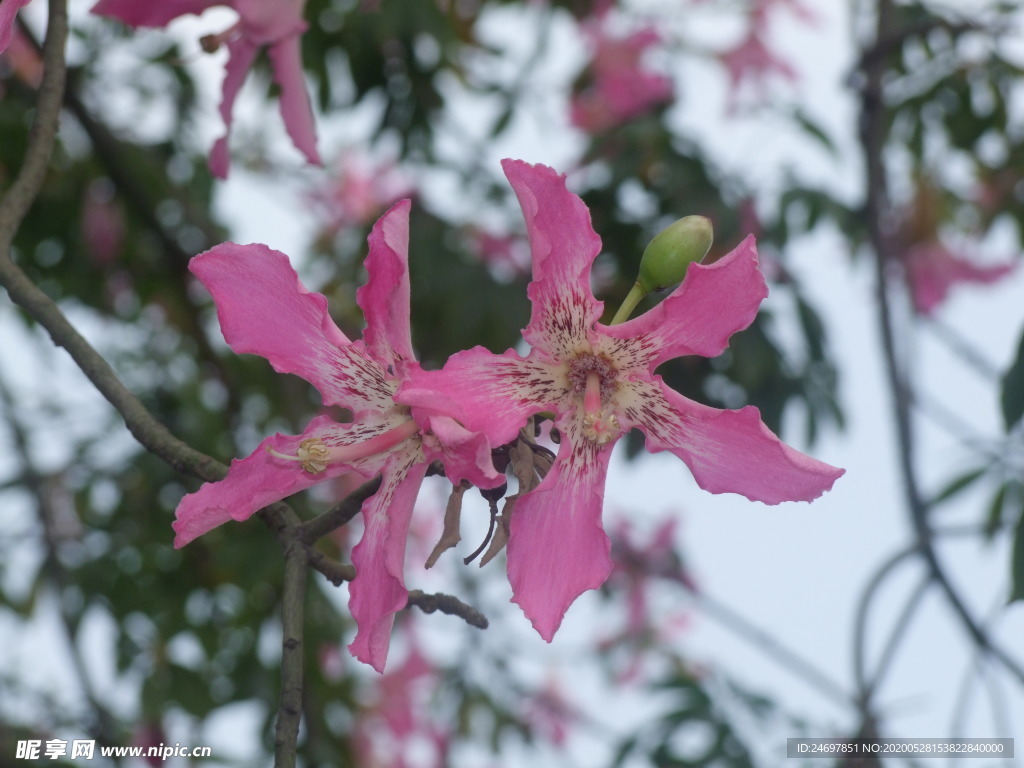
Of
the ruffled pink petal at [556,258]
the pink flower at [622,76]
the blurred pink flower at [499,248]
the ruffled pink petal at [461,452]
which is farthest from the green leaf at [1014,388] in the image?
the pink flower at [622,76]

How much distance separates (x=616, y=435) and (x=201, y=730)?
2.02m

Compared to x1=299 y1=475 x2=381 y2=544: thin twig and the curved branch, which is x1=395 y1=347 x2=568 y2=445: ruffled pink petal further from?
the curved branch

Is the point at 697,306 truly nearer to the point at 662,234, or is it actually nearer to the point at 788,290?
the point at 662,234

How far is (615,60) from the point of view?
3.68 m

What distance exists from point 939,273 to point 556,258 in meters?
3.64

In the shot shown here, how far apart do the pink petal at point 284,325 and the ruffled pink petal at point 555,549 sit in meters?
0.23

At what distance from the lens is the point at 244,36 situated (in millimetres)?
1615

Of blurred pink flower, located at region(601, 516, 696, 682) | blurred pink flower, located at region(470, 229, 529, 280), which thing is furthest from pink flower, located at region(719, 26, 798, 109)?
A: blurred pink flower, located at region(601, 516, 696, 682)

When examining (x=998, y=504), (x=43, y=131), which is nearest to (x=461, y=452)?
(x=43, y=131)

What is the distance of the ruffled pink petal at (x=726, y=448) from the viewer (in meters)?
1.08

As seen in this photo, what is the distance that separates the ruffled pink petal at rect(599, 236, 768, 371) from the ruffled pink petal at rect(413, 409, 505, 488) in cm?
23

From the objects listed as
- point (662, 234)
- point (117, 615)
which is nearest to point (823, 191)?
point (662, 234)

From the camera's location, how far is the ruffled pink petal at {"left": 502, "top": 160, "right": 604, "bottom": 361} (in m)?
1.12

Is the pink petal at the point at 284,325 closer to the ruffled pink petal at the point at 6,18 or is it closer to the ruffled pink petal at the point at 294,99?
the ruffled pink petal at the point at 6,18
